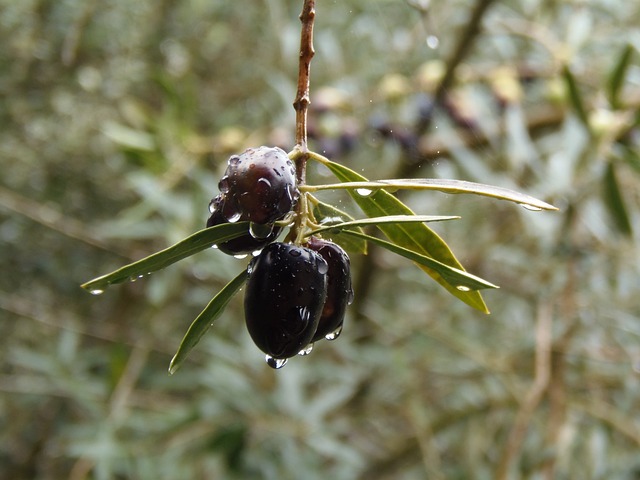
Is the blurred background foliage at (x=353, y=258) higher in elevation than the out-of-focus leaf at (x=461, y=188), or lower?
lower

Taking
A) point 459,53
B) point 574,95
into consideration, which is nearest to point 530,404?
point 574,95

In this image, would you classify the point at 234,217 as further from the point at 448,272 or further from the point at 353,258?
the point at 353,258

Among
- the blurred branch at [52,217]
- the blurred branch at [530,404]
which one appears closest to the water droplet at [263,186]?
the blurred branch at [530,404]

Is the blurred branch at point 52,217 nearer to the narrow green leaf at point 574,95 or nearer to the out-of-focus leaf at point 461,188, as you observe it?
the narrow green leaf at point 574,95

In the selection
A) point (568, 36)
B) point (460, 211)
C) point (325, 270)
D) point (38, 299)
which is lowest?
point (38, 299)

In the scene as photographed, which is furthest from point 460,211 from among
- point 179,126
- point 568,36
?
point 179,126

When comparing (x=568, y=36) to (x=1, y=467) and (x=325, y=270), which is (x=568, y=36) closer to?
(x=325, y=270)
